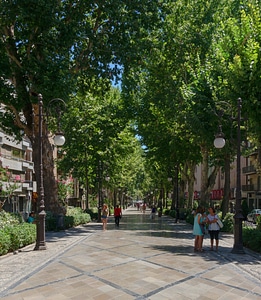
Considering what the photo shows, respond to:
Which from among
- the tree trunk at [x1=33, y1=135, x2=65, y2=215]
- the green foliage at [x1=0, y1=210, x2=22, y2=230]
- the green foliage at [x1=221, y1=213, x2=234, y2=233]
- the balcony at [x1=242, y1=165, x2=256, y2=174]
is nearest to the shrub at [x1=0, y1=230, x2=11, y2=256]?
the green foliage at [x1=0, y1=210, x2=22, y2=230]

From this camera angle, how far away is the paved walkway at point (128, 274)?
7094 millimetres

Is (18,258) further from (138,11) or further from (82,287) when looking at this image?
(138,11)

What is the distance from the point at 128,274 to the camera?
8727mm

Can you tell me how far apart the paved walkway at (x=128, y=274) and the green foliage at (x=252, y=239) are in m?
0.45

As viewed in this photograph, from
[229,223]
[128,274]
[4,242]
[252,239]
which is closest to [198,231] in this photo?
[252,239]

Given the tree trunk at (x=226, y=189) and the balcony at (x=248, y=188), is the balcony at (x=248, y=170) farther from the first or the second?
the tree trunk at (x=226, y=189)

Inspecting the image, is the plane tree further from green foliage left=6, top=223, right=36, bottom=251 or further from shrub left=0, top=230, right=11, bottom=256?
shrub left=0, top=230, right=11, bottom=256

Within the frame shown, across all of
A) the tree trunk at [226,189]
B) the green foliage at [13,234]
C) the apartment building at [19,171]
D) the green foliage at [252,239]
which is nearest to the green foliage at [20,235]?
the green foliage at [13,234]

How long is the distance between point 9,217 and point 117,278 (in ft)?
25.2

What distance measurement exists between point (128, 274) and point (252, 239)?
20.5 ft

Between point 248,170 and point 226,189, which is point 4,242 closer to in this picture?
point 226,189

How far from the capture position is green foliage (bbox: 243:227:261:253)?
494 inches

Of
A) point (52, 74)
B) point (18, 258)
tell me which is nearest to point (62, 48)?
point (52, 74)

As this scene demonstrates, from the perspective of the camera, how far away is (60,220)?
2016 cm
